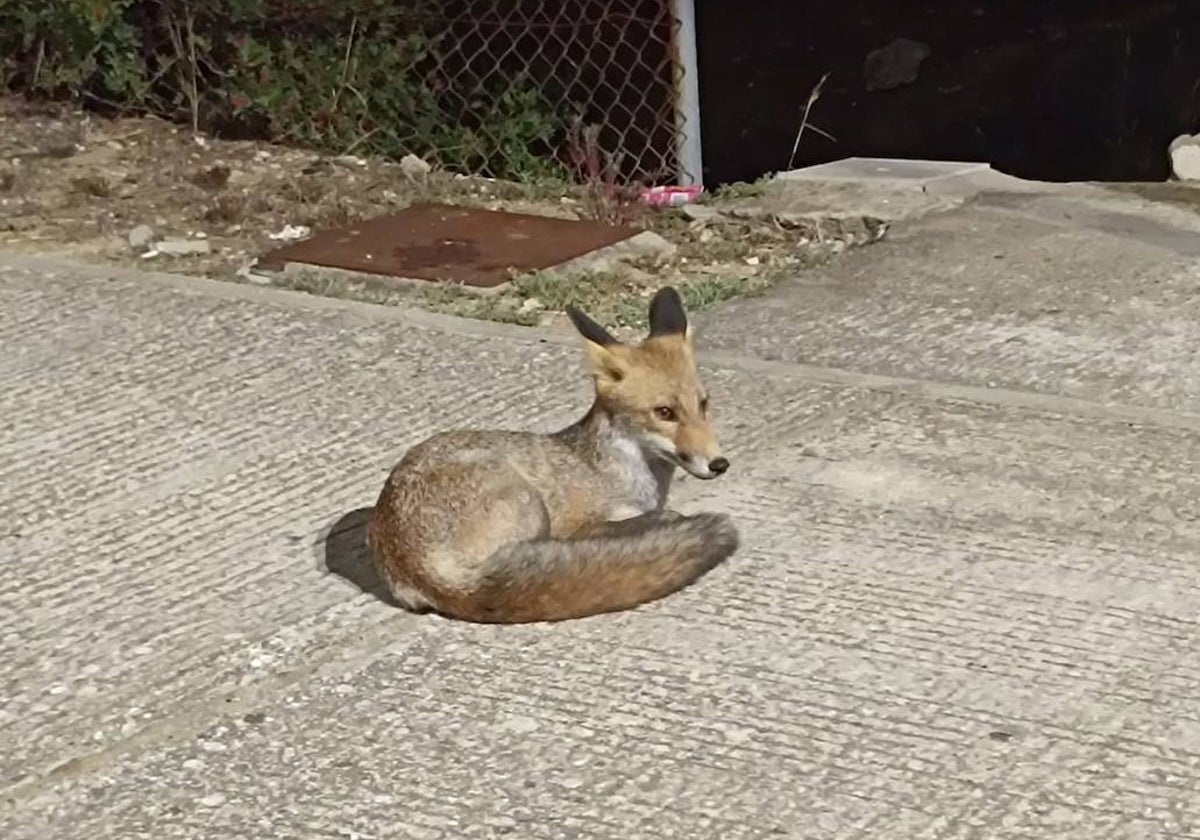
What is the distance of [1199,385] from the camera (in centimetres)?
583

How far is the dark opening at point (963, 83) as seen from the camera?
10.8 meters

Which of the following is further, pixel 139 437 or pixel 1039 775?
pixel 139 437

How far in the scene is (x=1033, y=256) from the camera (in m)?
7.17

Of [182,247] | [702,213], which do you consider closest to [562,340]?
[702,213]

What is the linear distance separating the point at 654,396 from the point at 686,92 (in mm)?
3972

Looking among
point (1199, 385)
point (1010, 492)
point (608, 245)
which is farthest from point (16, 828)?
point (608, 245)

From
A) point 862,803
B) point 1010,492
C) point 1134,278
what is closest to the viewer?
point 862,803

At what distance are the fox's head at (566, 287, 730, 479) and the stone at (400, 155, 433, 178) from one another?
3.93 metres

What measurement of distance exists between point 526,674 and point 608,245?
343cm

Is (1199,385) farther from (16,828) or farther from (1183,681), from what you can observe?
(16,828)

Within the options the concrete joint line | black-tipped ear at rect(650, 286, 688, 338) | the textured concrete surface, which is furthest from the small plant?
black-tipped ear at rect(650, 286, 688, 338)

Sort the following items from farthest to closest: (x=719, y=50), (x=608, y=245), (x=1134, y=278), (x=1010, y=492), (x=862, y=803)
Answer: (x=719, y=50)
(x=608, y=245)
(x=1134, y=278)
(x=1010, y=492)
(x=862, y=803)

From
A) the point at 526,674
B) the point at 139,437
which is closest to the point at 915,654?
the point at 526,674

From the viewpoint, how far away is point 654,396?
4672mm
